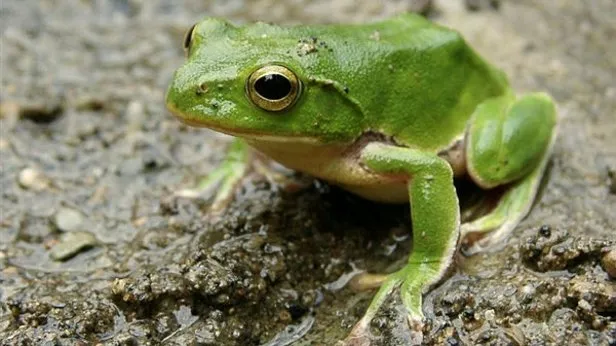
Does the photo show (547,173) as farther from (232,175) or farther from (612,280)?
(232,175)

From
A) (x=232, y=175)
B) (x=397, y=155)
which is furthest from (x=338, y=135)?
(x=232, y=175)

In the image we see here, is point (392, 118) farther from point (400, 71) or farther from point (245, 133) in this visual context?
point (245, 133)

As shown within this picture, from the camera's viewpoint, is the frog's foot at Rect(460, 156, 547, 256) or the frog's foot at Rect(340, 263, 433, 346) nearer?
the frog's foot at Rect(340, 263, 433, 346)

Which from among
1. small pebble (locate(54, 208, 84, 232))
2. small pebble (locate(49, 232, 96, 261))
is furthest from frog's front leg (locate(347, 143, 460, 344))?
small pebble (locate(54, 208, 84, 232))

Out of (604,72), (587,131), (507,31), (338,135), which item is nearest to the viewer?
Result: (338,135)

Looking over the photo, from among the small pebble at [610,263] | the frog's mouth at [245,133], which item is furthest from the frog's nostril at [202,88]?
the small pebble at [610,263]

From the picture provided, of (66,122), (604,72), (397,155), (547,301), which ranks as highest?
(66,122)

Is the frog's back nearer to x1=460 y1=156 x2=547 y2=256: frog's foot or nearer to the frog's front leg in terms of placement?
the frog's front leg
